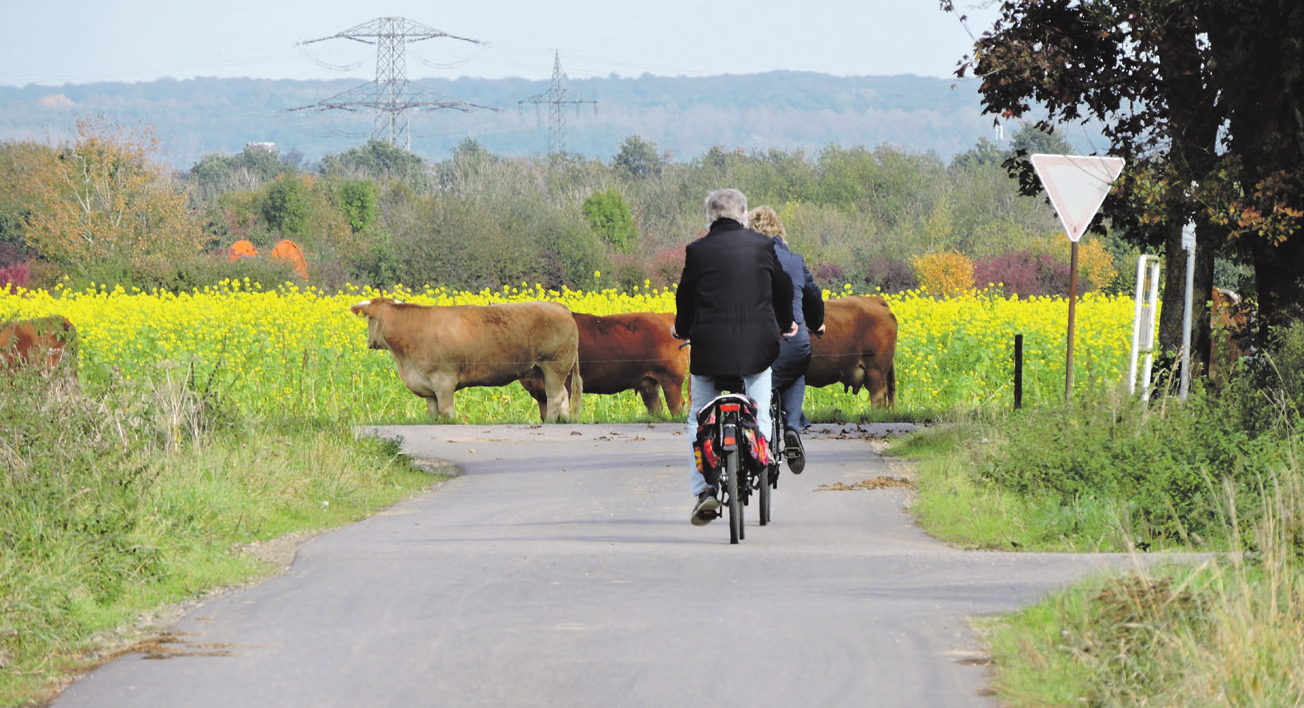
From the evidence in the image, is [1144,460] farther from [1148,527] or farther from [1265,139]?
[1265,139]

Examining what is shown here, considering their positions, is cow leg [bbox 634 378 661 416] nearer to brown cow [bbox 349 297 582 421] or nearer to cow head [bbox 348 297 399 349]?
brown cow [bbox 349 297 582 421]

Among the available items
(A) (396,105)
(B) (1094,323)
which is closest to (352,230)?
(A) (396,105)

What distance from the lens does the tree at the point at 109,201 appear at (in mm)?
59219

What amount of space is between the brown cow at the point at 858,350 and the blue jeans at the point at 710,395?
1469cm

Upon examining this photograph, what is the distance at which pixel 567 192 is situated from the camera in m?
120

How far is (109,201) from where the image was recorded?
203 feet

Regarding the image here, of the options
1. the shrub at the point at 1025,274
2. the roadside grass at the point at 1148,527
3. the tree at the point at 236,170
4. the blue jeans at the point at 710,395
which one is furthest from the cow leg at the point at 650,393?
the tree at the point at 236,170

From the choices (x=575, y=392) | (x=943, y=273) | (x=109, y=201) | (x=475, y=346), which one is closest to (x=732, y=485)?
(x=475, y=346)

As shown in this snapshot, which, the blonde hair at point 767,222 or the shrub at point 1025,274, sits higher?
the blonde hair at point 767,222

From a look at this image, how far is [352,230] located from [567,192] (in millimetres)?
22949

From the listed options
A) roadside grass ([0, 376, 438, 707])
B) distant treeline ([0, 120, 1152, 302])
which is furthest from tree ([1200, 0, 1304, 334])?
distant treeline ([0, 120, 1152, 302])

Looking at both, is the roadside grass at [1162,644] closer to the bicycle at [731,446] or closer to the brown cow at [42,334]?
the bicycle at [731,446]

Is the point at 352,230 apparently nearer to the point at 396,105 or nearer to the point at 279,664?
the point at 396,105

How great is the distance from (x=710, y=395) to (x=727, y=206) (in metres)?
1.14
